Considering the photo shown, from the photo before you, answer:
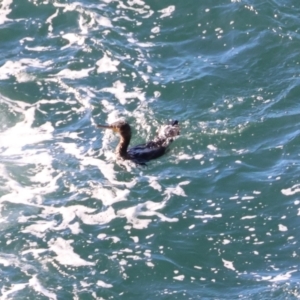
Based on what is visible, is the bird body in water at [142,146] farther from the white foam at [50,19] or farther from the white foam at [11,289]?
the white foam at [50,19]

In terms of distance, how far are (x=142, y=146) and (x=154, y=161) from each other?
0.48 metres

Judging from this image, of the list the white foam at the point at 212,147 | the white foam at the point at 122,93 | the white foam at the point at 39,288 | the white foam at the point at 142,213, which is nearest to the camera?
the white foam at the point at 39,288

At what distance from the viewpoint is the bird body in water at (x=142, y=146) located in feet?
45.7

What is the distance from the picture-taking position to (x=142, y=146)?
1428cm

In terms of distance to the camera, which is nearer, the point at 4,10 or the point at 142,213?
the point at 142,213

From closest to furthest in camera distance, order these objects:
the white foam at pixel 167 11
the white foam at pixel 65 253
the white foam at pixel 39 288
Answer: the white foam at pixel 39 288 → the white foam at pixel 65 253 → the white foam at pixel 167 11

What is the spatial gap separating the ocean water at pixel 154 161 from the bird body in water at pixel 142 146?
15 cm

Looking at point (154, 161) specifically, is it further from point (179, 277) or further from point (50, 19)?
point (50, 19)

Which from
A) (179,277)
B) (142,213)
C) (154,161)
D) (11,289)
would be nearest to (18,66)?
(154,161)

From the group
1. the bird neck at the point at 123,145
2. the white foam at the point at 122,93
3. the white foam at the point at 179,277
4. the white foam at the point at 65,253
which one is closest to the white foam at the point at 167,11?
the white foam at the point at 122,93

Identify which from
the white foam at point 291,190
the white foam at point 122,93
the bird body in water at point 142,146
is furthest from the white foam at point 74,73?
the white foam at point 291,190

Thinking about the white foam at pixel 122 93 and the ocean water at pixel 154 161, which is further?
the white foam at pixel 122 93

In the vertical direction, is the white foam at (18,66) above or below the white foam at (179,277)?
above

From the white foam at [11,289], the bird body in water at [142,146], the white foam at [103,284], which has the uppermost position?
the bird body in water at [142,146]
